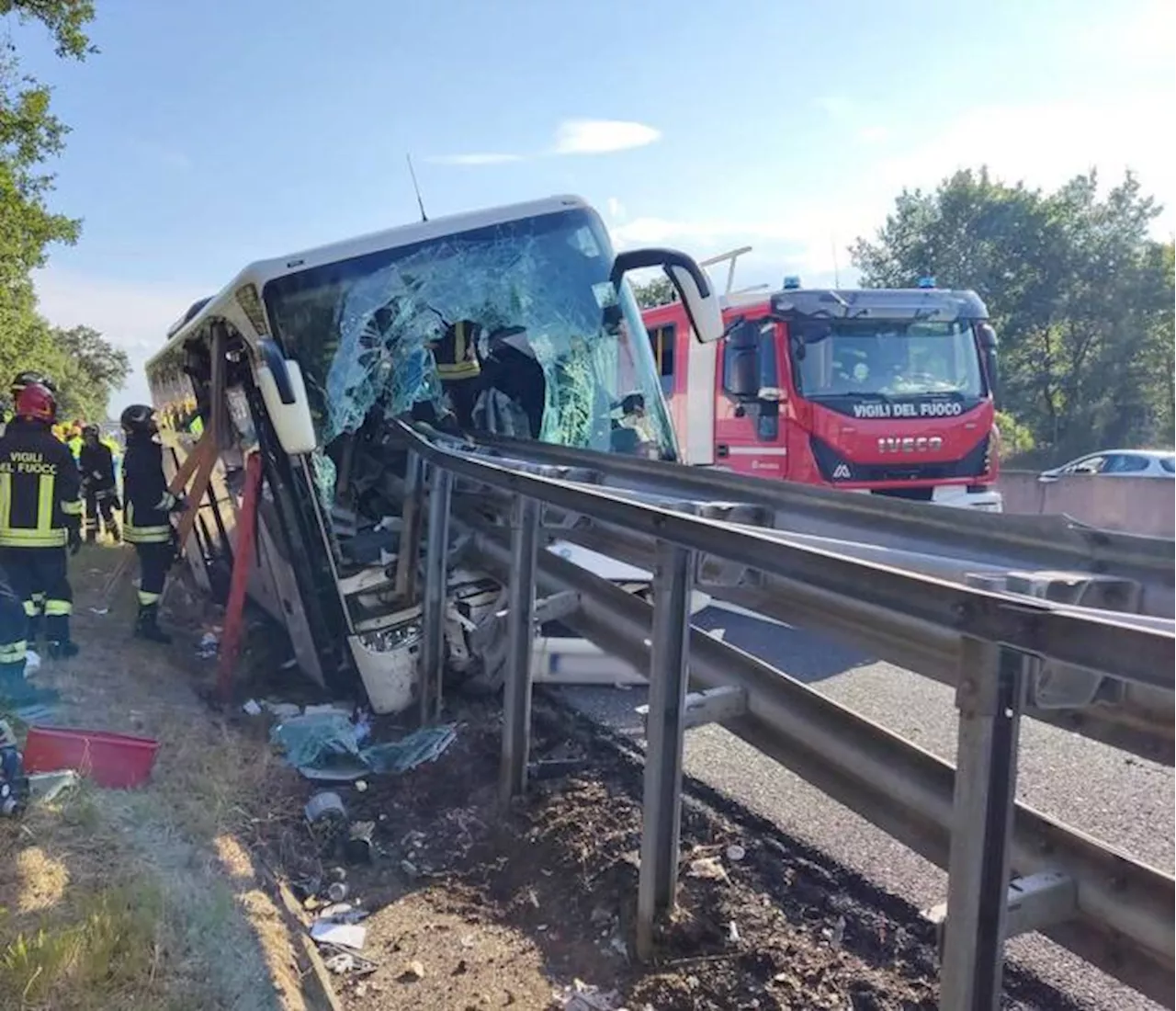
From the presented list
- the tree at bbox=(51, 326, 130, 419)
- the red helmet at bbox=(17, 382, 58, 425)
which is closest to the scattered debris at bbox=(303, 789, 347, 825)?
the red helmet at bbox=(17, 382, 58, 425)

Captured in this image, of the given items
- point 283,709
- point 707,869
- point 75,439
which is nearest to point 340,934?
point 707,869

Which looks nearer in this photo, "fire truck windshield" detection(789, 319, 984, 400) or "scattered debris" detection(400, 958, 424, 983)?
"scattered debris" detection(400, 958, 424, 983)

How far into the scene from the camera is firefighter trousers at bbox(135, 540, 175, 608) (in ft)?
24.0

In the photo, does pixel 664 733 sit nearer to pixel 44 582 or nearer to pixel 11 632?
pixel 11 632

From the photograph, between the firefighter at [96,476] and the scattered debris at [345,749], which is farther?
the firefighter at [96,476]

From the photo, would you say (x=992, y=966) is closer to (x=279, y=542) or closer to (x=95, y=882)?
(x=95, y=882)

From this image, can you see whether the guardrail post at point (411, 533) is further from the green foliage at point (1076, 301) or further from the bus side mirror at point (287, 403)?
the green foliage at point (1076, 301)

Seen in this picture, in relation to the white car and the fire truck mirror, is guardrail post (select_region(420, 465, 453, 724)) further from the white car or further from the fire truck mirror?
the white car

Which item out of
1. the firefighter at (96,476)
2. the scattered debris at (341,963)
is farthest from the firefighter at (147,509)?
the firefighter at (96,476)

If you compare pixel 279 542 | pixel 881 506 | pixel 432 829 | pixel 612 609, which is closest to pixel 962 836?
pixel 881 506

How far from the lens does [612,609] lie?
3807 mm

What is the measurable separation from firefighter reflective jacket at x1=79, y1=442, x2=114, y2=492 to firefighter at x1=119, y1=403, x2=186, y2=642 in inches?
228

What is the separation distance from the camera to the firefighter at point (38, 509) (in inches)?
250

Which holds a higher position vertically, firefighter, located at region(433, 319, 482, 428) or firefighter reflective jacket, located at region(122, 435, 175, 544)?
firefighter, located at region(433, 319, 482, 428)
